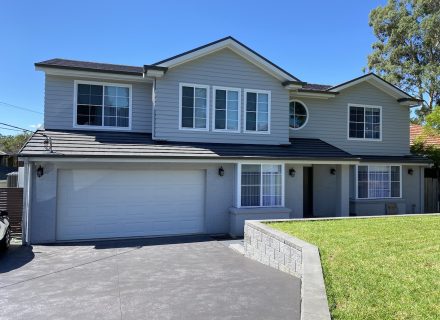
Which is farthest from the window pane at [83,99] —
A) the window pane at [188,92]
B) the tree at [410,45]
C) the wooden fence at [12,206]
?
the tree at [410,45]

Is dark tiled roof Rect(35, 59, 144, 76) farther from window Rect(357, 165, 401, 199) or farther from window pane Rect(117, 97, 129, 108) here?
window Rect(357, 165, 401, 199)

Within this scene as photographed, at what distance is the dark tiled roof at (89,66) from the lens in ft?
42.0

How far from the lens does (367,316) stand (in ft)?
13.9

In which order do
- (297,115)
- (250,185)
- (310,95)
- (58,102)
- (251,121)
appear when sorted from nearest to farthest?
(58,102)
(250,185)
(251,121)
(310,95)
(297,115)

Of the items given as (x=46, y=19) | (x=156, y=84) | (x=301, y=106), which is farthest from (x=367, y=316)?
(x=46, y=19)

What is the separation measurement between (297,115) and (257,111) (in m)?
2.67

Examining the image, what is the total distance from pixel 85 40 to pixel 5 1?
572 centimetres

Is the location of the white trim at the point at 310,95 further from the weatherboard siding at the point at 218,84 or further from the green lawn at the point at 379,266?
the green lawn at the point at 379,266

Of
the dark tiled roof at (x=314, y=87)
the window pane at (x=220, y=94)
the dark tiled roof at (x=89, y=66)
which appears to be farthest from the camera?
the dark tiled roof at (x=314, y=87)

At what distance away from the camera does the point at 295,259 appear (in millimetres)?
7188

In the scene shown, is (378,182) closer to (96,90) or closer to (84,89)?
A: (96,90)

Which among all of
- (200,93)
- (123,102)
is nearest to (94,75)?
(123,102)

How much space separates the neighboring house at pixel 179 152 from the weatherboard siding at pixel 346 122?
350 mm

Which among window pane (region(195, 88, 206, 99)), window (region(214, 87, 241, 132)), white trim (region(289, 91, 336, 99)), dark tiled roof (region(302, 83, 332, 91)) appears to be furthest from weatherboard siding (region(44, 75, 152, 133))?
dark tiled roof (region(302, 83, 332, 91))
